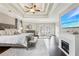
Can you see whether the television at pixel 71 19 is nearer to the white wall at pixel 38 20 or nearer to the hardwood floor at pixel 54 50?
Result: the white wall at pixel 38 20

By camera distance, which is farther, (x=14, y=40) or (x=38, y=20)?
(x=38, y=20)

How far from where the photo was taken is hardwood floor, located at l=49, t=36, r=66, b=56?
260 centimetres

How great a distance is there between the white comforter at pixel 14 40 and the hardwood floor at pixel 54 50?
2.20 ft

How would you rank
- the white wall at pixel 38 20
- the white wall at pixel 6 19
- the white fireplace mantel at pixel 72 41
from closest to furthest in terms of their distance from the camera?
the white fireplace mantel at pixel 72 41 → the white wall at pixel 6 19 → the white wall at pixel 38 20

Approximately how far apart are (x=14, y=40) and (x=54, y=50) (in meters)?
1.02

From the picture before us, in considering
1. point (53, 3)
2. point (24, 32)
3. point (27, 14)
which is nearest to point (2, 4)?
point (27, 14)

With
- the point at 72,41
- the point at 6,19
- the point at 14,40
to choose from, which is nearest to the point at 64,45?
the point at 72,41

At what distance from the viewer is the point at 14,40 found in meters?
→ 2.60

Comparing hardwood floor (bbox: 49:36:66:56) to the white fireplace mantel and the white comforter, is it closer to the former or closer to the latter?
the white fireplace mantel

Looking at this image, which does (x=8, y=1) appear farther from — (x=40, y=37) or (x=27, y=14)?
(x=40, y=37)

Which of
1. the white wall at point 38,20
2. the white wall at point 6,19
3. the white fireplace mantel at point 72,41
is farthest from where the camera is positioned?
the white wall at point 38,20

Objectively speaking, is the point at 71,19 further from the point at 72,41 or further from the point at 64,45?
the point at 64,45

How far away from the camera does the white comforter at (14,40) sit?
258 cm

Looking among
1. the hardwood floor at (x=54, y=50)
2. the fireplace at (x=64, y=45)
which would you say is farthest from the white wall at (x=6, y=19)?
the fireplace at (x=64, y=45)
